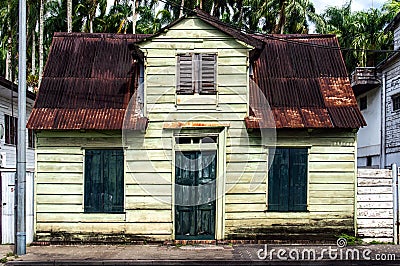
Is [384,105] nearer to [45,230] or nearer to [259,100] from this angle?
[259,100]

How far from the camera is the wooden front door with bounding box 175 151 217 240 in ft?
43.7

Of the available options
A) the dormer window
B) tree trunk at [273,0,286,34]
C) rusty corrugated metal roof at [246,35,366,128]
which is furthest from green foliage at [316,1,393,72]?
the dormer window

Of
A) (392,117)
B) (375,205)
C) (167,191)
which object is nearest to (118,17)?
(392,117)

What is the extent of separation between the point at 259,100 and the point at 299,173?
7.09 ft

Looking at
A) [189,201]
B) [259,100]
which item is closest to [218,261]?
[189,201]

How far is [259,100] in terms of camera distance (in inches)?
546

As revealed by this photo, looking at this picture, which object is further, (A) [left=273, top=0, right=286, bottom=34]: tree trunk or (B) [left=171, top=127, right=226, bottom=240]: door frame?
(A) [left=273, top=0, right=286, bottom=34]: tree trunk

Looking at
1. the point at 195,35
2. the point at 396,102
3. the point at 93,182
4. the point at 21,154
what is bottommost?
the point at 93,182

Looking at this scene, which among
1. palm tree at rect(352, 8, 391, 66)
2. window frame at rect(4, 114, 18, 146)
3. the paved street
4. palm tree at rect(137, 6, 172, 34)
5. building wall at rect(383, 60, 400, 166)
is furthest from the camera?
palm tree at rect(137, 6, 172, 34)

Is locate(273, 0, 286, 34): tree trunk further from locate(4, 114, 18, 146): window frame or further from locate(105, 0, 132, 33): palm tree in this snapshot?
locate(4, 114, 18, 146): window frame

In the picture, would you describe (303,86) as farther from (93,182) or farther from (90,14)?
(90,14)

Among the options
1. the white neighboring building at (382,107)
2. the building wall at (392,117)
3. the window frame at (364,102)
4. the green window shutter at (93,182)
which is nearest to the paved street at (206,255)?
the green window shutter at (93,182)

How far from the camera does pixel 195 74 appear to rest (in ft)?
44.0

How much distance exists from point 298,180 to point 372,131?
15.0 m
